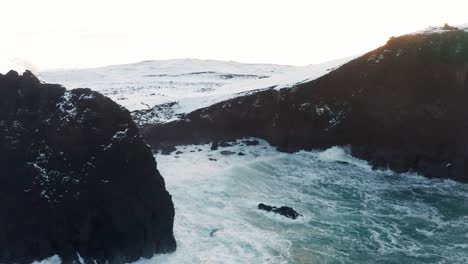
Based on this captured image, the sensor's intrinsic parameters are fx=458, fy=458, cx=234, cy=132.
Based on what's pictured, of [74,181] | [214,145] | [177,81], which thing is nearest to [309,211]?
[74,181]

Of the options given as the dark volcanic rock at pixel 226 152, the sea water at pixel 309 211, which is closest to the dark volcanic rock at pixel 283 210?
the sea water at pixel 309 211

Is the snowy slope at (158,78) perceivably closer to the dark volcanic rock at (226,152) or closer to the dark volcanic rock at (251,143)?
the dark volcanic rock at (251,143)

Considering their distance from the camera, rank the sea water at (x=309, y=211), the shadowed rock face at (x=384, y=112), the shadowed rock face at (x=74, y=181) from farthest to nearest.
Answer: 1. the shadowed rock face at (x=384, y=112)
2. the sea water at (x=309, y=211)
3. the shadowed rock face at (x=74, y=181)

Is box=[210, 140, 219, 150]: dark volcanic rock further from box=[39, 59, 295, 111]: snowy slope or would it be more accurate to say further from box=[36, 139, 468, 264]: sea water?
box=[39, 59, 295, 111]: snowy slope

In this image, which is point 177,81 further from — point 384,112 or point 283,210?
point 283,210

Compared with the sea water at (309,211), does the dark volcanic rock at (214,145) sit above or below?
above

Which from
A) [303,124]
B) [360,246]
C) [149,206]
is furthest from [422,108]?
[149,206]

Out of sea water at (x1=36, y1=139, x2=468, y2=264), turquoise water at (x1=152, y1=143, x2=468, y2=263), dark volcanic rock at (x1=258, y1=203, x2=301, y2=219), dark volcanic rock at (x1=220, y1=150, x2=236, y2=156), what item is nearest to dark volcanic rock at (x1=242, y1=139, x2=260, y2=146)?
sea water at (x1=36, y1=139, x2=468, y2=264)
